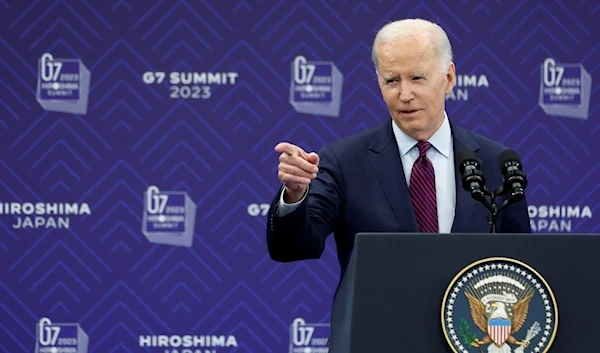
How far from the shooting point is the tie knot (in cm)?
268

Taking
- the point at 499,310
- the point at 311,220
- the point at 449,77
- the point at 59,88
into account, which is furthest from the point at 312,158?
the point at 59,88

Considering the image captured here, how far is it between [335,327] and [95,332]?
104 inches

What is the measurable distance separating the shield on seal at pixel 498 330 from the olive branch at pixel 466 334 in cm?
3

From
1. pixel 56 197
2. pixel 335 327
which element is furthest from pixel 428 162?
pixel 56 197

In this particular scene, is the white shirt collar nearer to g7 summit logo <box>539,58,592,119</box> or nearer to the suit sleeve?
the suit sleeve

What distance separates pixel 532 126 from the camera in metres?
4.62

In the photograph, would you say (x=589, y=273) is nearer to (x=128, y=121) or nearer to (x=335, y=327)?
(x=335, y=327)

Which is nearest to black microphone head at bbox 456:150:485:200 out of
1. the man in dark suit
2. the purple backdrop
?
the man in dark suit

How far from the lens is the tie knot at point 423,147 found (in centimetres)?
268

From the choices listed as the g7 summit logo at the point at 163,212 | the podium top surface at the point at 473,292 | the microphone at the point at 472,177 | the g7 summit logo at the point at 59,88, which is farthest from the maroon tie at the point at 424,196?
the g7 summit logo at the point at 59,88

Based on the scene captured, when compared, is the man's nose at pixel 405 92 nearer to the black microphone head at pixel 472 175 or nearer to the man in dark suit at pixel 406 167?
the man in dark suit at pixel 406 167

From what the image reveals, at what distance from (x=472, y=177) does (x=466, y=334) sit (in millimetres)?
362

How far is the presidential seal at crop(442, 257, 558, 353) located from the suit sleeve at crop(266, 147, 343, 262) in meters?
0.55

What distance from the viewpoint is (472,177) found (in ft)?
6.81
